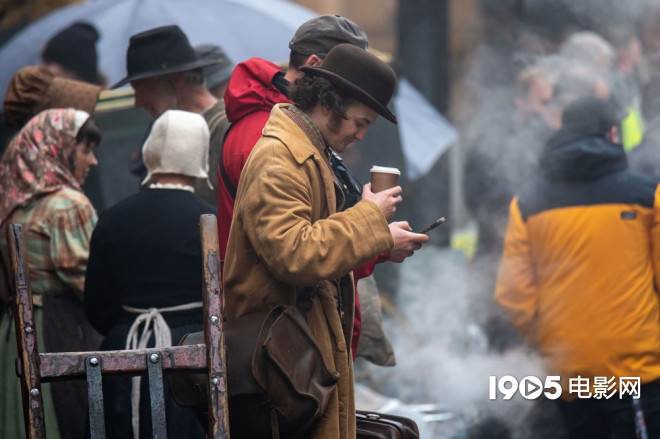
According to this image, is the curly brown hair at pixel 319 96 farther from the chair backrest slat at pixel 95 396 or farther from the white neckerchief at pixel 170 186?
the chair backrest slat at pixel 95 396

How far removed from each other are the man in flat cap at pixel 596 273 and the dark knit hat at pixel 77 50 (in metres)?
2.80

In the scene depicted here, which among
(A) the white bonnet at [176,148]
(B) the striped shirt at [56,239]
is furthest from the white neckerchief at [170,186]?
(B) the striped shirt at [56,239]

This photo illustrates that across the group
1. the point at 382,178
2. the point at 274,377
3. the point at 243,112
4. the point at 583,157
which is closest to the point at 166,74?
the point at 243,112

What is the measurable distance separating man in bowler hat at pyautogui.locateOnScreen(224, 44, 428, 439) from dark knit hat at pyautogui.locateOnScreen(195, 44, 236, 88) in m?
2.28

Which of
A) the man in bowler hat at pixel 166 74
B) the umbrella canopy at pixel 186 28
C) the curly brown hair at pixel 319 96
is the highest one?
the umbrella canopy at pixel 186 28

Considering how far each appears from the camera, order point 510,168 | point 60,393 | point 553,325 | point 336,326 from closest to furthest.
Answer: point 336,326, point 60,393, point 553,325, point 510,168

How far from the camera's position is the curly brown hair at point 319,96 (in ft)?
10.3

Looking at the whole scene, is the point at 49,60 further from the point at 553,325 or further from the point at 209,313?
the point at 209,313

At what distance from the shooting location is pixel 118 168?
20.4 feet

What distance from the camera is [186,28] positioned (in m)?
6.59

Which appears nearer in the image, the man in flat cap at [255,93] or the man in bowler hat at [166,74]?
the man in flat cap at [255,93]

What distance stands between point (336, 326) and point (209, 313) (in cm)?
50

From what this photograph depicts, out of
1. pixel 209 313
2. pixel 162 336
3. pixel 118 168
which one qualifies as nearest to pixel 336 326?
pixel 209 313

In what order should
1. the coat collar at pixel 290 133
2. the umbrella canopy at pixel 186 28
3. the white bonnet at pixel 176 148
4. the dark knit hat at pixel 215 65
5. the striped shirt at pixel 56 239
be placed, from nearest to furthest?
1. the coat collar at pixel 290 133
2. the white bonnet at pixel 176 148
3. the striped shirt at pixel 56 239
4. the dark knit hat at pixel 215 65
5. the umbrella canopy at pixel 186 28
